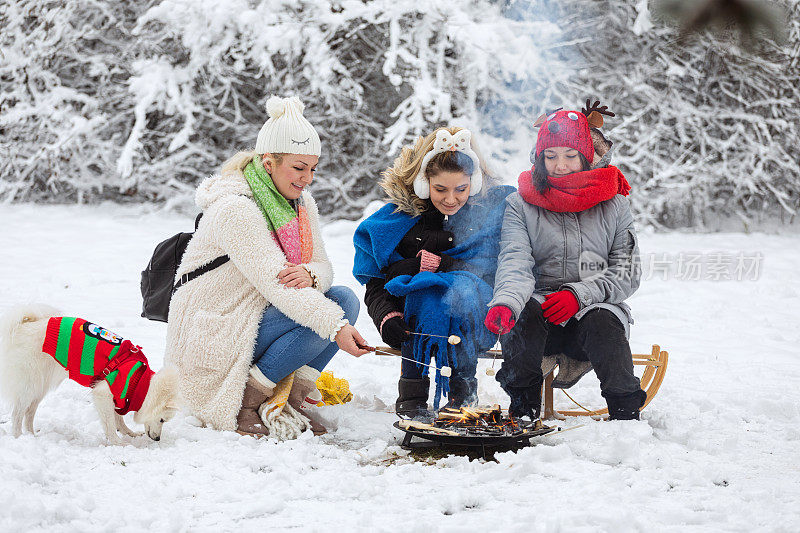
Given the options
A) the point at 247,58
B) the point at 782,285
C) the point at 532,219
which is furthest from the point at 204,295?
the point at 247,58

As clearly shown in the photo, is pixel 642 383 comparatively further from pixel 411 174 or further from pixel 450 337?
pixel 411 174

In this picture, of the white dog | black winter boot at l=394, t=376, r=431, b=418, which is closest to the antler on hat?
black winter boot at l=394, t=376, r=431, b=418

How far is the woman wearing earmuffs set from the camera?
2.93 metres

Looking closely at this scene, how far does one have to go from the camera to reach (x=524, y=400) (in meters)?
2.98

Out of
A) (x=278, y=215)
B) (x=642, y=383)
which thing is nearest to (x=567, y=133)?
(x=642, y=383)

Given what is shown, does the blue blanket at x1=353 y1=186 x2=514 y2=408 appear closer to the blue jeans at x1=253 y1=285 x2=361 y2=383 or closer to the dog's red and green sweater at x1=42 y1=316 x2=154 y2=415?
the blue jeans at x1=253 y1=285 x2=361 y2=383

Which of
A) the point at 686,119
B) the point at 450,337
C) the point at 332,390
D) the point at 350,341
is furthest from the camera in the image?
the point at 686,119

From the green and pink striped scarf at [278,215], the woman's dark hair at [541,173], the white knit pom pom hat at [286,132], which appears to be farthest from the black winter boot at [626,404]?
the white knit pom pom hat at [286,132]

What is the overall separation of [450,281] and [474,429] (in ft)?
2.02

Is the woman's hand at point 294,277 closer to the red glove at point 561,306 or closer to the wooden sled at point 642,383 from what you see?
the red glove at point 561,306

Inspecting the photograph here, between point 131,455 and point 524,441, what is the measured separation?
139 cm

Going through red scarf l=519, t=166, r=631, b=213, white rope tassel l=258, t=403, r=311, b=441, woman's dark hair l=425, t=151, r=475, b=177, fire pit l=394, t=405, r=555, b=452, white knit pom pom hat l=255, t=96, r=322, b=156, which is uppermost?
white knit pom pom hat l=255, t=96, r=322, b=156

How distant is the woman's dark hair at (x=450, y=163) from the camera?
3.06 meters

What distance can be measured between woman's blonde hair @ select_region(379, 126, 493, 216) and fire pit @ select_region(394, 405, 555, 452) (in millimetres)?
919
